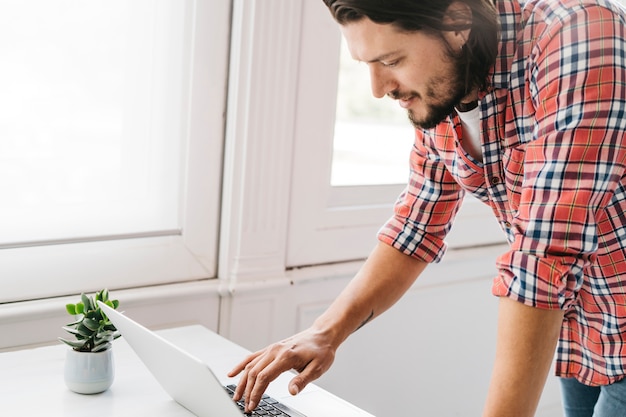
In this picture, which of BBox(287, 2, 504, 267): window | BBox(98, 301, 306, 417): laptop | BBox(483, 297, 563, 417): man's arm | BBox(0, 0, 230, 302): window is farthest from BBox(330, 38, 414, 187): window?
BBox(483, 297, 563, 417): man's arm

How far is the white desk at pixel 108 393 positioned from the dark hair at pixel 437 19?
1.96 ft

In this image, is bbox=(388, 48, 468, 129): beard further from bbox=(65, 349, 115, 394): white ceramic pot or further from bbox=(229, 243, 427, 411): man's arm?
bbox=(65, 349, 115, 394): white ceramic pot

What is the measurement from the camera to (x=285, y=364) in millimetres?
1309

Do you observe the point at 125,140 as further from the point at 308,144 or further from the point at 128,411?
the point at 128,411

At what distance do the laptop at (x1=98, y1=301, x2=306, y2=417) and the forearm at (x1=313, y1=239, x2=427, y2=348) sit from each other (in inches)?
9.2

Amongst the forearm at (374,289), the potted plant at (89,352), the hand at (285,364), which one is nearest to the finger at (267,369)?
the hand at (285,364)

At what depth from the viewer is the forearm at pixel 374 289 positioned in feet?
4.84

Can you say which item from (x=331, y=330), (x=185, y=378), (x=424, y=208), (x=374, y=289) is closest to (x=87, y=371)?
(x=185, y=378)

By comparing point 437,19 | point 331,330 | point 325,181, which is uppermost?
point 437,19

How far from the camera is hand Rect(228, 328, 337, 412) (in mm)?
1254

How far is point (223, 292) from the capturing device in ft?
6.26

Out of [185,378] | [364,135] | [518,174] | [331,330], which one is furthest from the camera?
[364,135]

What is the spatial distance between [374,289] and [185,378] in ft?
1.55

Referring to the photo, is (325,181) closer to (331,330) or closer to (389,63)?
(331,330)
